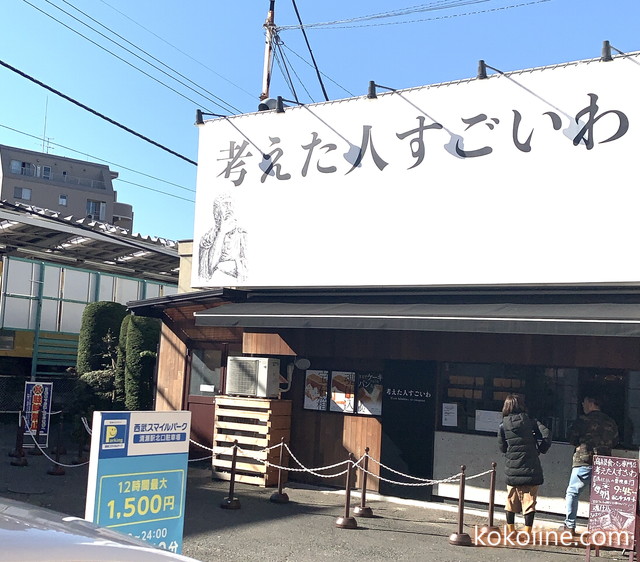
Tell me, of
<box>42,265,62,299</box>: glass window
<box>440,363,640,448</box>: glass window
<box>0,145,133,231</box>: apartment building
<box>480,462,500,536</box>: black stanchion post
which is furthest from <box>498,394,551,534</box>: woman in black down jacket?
<box>0,145,133,231</box>: apartment building

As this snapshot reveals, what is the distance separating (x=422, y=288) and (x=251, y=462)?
13.9 feet

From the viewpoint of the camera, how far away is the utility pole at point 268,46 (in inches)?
808

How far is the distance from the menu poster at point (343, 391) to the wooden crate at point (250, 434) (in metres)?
0.83

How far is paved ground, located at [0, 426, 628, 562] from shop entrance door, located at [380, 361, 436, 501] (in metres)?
0.39

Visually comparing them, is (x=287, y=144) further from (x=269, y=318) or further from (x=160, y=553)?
(x=160, y=553)

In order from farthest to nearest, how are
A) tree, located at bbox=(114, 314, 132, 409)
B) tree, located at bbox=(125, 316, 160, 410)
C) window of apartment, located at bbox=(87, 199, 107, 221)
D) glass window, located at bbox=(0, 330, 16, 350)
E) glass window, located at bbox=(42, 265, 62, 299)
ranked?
1. window of apartment, located at bbox=(87, 199, 107, 221)
2. glass window, located at bbox=(42, 265, 62, 299)
3. glass window, located at bbox=(0, 330, 16, 350)
4. tree, located at bbox=(114, 314, 132, 409)
5. tree, located at bbox=(125, 316, 160, 410)

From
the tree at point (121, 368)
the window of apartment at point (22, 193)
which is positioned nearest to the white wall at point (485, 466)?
the tree at point (121, 368)

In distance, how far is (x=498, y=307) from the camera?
36.4ft

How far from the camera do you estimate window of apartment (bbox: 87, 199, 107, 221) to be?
78938 millimetres

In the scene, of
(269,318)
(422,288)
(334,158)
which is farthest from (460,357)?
(334,158)

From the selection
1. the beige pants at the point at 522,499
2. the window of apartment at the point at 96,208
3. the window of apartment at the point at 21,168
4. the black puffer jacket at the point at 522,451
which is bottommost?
the beige pants at the point at 522,499

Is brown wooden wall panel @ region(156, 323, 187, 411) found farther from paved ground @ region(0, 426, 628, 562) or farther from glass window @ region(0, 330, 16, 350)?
glass window @ region(0, 330, 16, 350)

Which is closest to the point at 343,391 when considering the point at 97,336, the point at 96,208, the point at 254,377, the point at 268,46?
the point at 254,377

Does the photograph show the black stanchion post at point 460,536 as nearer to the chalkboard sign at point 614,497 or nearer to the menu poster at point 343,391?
the chalkboard sign at point 614,497
